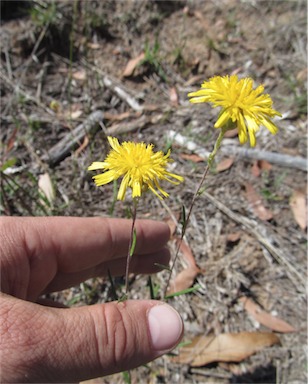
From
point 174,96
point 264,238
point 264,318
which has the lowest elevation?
point 264,318

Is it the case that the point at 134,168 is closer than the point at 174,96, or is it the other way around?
the point at 134,168

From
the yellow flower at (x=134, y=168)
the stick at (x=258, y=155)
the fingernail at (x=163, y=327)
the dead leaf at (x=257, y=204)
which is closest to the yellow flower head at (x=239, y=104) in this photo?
the yellow flower at (x=134, y=168)

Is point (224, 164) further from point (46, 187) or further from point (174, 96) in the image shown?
point (46, 187)

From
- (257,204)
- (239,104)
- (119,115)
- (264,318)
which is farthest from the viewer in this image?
(119,115)

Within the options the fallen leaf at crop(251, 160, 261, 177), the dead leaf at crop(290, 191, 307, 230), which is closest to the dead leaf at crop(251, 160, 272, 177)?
the fallen leaf at crop(251, 160, 261, 177)

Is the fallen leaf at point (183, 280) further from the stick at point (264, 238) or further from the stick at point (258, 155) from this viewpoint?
the stick at point (258, 155)

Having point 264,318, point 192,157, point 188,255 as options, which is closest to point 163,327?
point 188,255
